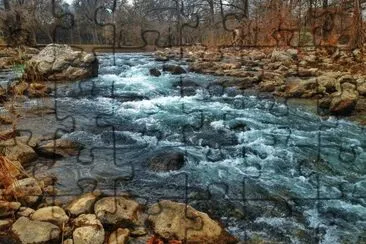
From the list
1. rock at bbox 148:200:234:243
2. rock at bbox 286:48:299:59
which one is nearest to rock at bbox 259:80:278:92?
rock at bbox 286:48:299:59

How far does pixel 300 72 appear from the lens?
31.1 feet

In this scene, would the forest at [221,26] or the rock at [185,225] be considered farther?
the forest at [221,26]

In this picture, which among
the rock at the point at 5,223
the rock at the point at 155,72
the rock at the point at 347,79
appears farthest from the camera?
the rock at the point at 155,72

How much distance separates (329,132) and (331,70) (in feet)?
13.7

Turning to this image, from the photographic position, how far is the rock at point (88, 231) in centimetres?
294

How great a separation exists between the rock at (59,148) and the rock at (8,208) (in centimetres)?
139

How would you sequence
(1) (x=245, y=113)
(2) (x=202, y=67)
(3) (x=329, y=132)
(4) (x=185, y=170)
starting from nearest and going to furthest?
Answer: (4) (x=185, y=170)
(3) (x=329, y=132)
(1) (x=245, y=113)
(2) (x=202, y=67)

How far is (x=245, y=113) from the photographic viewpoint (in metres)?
6.75

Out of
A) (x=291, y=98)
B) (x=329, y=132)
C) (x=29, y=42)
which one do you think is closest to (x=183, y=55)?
(x=29, y=42)

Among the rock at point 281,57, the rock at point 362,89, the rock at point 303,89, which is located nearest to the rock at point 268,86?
the rock at point 303,89

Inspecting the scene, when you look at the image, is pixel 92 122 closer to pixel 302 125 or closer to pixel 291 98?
pixel 302 125

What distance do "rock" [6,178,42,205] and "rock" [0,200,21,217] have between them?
0.14m

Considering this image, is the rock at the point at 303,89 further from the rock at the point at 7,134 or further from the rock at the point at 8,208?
the rock at the point at 8,208

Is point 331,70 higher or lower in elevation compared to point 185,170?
higher
